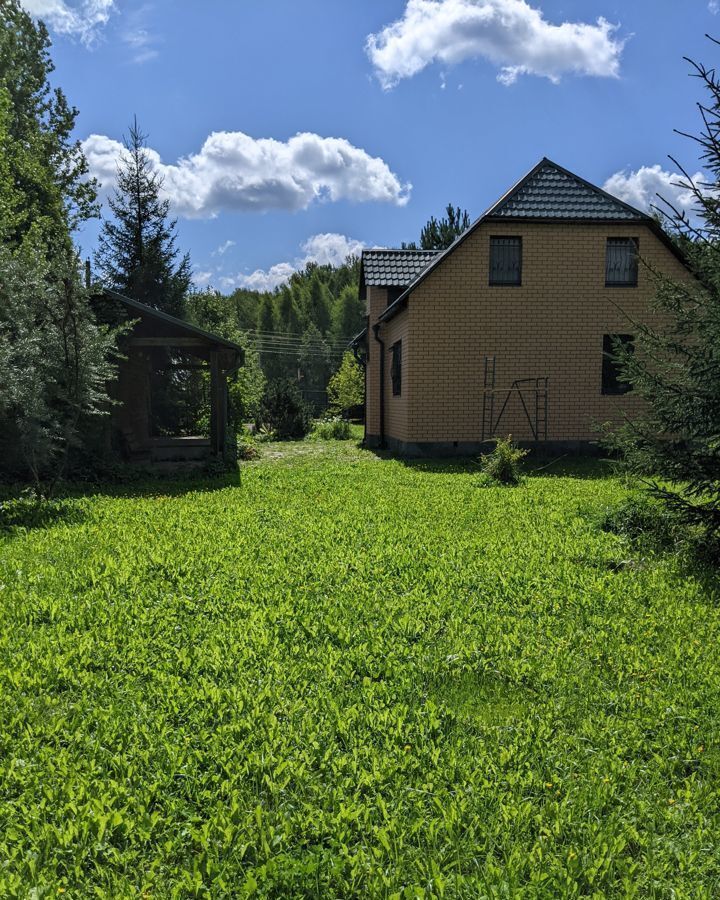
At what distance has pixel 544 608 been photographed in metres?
4.86

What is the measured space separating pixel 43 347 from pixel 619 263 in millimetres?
13334

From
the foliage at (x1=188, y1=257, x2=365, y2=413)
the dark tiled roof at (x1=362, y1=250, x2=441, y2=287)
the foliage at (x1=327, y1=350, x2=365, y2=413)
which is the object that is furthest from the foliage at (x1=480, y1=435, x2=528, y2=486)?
the foliage at (x1=188, y1=257, x2=365, y2=413)

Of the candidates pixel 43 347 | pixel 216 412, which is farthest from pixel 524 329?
pixel 43 347

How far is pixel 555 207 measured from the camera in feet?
49.9

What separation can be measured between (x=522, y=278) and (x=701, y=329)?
10.2 m

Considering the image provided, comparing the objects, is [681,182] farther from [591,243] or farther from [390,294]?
[390,294]

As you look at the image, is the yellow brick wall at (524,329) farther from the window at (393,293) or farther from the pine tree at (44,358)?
the pine tree at (44,358)

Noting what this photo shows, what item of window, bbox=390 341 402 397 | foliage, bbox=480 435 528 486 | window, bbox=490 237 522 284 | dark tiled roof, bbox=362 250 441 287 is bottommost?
foliage, bbox=480 435 528 486

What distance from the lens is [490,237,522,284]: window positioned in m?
15.4

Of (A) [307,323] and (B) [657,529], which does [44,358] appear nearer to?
(B) [657,529]

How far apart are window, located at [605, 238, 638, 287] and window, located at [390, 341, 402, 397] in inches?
220

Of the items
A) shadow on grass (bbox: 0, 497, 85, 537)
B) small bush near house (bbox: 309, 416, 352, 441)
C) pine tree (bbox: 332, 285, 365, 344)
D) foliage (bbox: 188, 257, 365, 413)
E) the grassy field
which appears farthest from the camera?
pine tree (bbox: 332, 285, 365, 344)

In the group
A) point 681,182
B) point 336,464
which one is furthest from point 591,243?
point 681,182

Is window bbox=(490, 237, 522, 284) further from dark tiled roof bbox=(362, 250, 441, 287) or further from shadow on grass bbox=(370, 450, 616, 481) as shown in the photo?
shadow on grass bbox=(370, 450, 616, 481)
